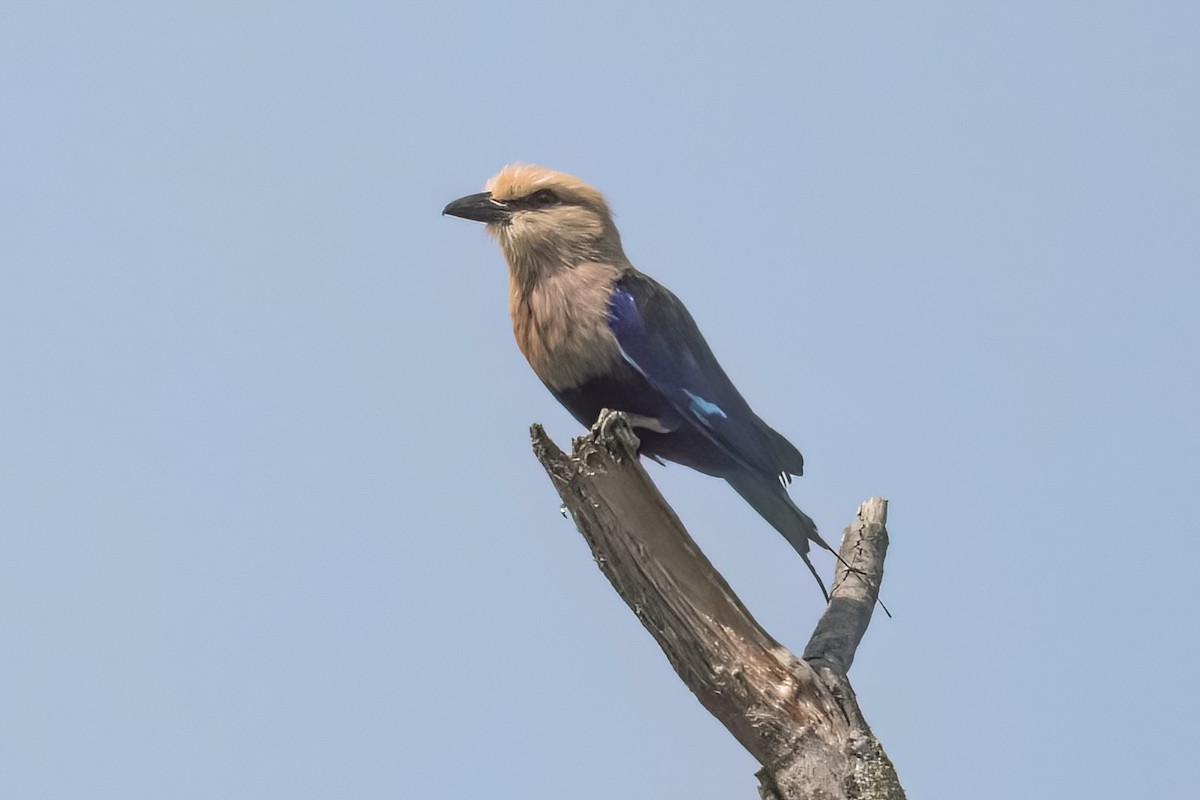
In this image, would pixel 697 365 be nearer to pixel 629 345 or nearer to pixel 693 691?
pixel 629 345

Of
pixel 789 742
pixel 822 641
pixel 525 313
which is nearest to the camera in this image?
pixel 789 742

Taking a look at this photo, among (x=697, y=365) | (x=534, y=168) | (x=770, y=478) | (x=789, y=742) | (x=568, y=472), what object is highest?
(x=534, y=168)

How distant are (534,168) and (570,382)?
1091 millimetres

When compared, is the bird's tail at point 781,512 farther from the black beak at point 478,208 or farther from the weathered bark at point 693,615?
the black beak at point 478,208

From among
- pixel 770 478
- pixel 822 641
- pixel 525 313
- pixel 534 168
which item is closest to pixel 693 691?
pixel 822 641

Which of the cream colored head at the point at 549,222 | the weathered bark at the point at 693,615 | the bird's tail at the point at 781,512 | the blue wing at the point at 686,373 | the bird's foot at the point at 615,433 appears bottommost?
the weathered bark at the point at 693,615

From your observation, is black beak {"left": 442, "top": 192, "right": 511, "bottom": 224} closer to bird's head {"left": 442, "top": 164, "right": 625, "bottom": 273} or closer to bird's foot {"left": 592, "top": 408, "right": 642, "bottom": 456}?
bird's head {"left": 442, "top": 164, "right": 625, "bottom": 273}

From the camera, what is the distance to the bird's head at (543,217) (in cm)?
611

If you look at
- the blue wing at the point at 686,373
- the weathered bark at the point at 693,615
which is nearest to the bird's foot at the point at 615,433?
the weathered bark at the point at 693,615

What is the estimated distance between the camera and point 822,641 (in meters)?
5.66

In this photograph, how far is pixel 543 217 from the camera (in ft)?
20.3

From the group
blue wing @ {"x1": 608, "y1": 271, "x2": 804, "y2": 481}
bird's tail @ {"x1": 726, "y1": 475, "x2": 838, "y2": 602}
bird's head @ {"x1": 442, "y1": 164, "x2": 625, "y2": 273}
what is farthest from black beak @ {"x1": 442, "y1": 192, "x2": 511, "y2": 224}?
bird's tail @ {"x1": 726, "y1": 475, "x2": 838, "y2": 602}

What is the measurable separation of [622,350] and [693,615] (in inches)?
51.4

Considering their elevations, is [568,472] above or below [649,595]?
above
